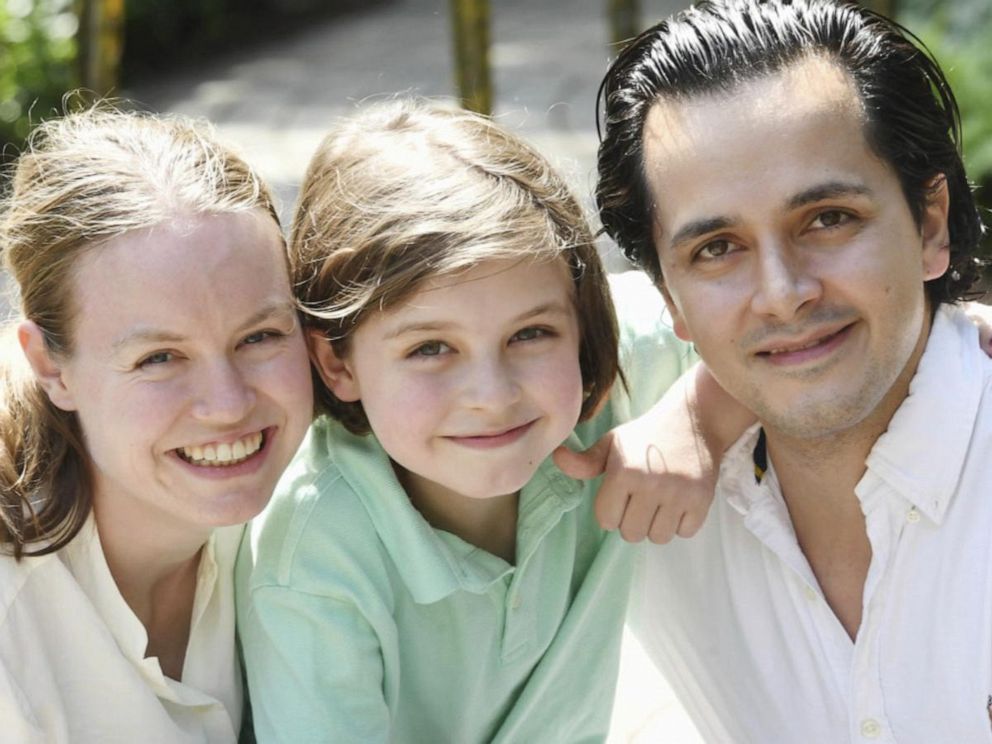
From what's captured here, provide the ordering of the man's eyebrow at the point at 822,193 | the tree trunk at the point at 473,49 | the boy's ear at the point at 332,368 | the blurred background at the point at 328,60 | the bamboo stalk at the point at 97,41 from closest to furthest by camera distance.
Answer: the man's eyebrow at the point at 822,193 < the boy's ear at the point at 332,368 < the tree trunk at the point at 473,49 < the bamboo stalk at the point at 97,41 < the blurred background at the point at 328,60

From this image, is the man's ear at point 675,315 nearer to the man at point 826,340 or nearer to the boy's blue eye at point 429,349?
the man at point 826,340

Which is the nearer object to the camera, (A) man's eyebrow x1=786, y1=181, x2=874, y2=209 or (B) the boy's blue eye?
(A) man's eyebrow x1=786, y1=181, x2=874, y2=209

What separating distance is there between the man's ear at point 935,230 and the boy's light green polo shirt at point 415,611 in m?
0.66

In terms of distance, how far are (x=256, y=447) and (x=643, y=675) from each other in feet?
5.14

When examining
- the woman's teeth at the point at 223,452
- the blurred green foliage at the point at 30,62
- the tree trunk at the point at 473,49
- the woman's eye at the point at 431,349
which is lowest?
the woman's teeth at the point at 223,452

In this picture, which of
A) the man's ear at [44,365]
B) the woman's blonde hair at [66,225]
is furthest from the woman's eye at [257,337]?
the man's ear at [44,365]

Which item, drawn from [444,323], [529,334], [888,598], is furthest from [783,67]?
[888,598]

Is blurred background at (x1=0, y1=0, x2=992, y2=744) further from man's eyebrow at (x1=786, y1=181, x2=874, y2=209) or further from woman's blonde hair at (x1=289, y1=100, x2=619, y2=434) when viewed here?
man's eyebrow at (x1=786, y1=181, x2=874, y2=209)

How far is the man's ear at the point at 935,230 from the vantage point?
268 centimetres

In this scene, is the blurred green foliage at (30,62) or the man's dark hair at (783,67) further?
the blurred green foliage at (30,62)

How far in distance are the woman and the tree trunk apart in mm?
2191

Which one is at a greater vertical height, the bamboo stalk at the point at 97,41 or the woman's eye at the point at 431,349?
the bamboo stalk at the point at 97,41

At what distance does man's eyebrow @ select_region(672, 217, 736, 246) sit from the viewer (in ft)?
8.30

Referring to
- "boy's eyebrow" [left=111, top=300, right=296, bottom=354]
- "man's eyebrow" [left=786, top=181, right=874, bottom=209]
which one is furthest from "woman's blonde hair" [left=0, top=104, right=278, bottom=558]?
"man's eyebrow" [left=786, top=181, right=874, bottom=209]
